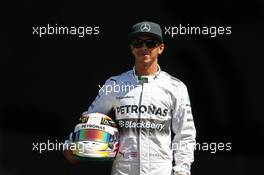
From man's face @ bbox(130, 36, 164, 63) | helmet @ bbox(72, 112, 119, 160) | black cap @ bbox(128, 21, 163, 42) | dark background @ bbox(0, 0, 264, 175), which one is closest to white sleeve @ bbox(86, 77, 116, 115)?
helmet @ bbox(72, 112, 119, 160)

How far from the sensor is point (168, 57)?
19.0 ft

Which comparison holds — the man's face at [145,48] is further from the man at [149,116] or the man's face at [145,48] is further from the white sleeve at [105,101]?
the white sleeve at [105,101]

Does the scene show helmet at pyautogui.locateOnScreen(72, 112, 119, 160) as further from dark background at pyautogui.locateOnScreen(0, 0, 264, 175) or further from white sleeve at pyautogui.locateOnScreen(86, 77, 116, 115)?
dark background at pyautogui.locateOnScreen(0, 0, 264, 175)

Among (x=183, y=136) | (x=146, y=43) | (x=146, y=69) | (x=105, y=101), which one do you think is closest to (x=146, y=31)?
(x=146, y=43)

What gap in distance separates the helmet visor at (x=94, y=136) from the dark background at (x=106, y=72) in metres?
1.32

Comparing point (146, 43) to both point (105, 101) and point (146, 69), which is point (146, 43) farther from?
point (105, 101)

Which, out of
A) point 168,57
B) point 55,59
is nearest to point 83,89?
point 55,59

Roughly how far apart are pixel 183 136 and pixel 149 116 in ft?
0.90

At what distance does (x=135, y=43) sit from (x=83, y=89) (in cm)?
130

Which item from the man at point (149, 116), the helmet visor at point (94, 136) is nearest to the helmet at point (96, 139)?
the helmet visor at point (94, 136)

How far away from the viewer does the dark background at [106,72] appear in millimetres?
5820

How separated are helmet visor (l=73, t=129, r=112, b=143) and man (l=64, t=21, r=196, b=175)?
5.8 inches

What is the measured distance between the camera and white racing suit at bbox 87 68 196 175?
4.57m

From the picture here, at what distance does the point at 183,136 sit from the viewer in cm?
462
